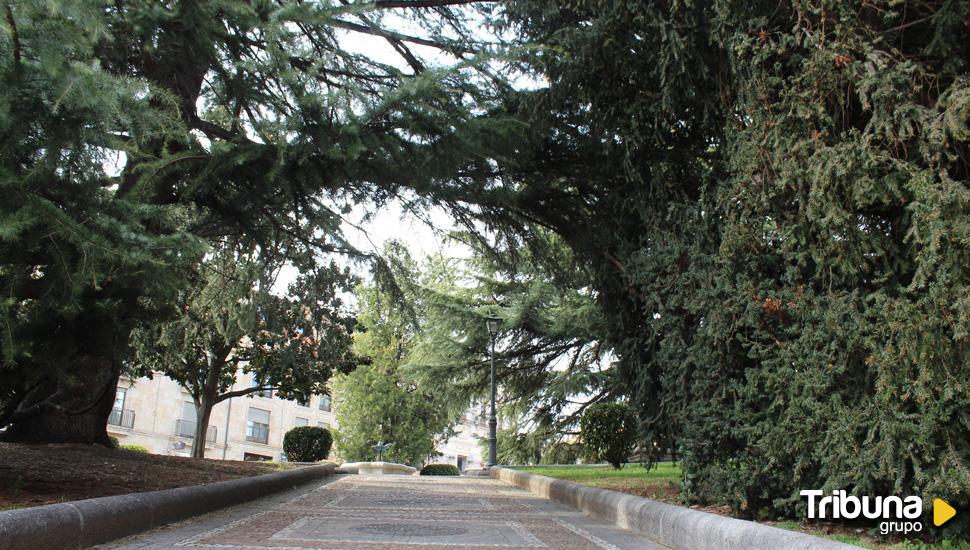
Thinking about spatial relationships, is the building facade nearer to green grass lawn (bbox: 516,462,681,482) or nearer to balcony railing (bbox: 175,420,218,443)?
balcony railing (bbox: 175,420,218,443)

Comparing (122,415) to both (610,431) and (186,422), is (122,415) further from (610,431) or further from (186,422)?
(610,431)

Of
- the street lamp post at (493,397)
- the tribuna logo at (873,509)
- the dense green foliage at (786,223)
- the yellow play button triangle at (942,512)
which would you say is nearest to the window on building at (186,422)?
the street lamp post at (493,397)

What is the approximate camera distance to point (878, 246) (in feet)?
14.7

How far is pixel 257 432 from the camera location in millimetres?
43594

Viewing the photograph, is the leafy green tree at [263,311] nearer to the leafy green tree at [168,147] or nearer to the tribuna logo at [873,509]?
the leafy green tree at [168,147]

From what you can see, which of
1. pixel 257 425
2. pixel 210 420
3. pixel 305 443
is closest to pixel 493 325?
pixel 305 443

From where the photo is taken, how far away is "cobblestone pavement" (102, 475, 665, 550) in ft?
16.4

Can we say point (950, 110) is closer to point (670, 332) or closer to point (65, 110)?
point (670, 332)

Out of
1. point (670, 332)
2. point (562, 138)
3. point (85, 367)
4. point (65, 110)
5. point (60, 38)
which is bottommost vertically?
point (85, 367)

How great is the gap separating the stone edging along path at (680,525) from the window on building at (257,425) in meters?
37.9

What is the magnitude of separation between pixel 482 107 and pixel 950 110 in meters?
4.43

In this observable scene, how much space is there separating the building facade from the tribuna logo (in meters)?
25.6

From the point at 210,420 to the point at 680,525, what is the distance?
41580 millimetres

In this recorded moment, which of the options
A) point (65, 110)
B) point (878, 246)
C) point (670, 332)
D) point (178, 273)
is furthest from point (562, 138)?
point (65, 110)
